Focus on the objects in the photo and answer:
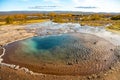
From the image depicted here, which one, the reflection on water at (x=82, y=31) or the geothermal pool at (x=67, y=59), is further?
the reflection on water at (x=82, y=31)

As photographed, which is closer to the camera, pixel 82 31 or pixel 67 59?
pixel 67 59

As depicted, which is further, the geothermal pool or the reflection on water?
the reflection on water

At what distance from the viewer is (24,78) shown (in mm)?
16438

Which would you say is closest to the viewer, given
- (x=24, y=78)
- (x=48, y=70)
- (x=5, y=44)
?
(x=24, y=78)

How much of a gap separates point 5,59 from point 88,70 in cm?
1331

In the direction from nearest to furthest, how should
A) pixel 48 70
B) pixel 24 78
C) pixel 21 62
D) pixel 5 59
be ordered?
1. pixel 24 78
2. pixel 48 70
3. pixel 21 62
4. pixel 5 59

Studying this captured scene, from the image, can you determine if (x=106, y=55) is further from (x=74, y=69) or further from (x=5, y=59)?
(x=5, y=59)

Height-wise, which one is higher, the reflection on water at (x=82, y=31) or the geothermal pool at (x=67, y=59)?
the reflection on water at (x=82, y=31)

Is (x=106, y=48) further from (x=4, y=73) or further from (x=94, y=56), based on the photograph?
(x=4, y=73)

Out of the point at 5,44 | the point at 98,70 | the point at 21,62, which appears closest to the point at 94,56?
the point at 98,70

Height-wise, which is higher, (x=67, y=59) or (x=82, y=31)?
(x=82, y=31)

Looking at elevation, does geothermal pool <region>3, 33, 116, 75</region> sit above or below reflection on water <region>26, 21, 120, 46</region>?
below

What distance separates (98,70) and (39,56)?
10213mm

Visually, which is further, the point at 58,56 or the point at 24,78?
the point at 58,56
